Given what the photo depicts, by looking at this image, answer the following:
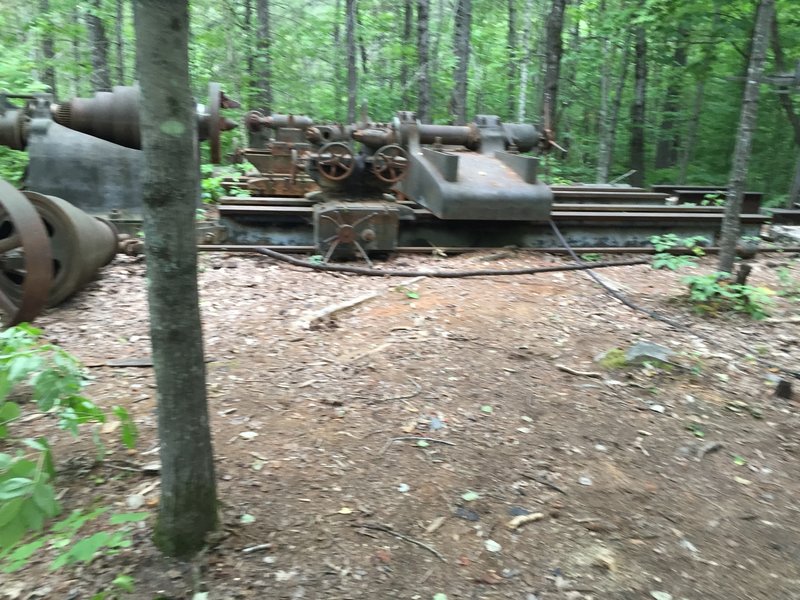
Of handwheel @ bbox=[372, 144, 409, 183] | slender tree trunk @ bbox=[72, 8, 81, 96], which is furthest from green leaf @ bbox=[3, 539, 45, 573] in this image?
slender tree trunk @ bbox=[72, 8, 81, 96]

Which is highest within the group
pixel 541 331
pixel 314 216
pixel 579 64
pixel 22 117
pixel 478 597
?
pixel 579 64

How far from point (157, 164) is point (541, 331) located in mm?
3590

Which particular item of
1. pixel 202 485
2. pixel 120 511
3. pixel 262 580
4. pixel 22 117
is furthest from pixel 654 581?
pixel 22 117

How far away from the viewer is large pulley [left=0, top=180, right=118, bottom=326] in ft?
12.9

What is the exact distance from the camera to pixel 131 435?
2.60 metres

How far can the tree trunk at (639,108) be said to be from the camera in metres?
16.1

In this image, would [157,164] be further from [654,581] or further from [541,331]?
[541,331]

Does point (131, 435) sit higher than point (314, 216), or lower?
lower

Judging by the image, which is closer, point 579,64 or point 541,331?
Result: point 541,331

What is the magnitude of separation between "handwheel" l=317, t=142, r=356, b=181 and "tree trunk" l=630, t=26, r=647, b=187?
40.4 ft

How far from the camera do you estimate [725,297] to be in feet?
17.7

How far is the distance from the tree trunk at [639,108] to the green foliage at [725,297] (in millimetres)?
12868

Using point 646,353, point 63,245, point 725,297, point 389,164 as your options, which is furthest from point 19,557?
point 389,164

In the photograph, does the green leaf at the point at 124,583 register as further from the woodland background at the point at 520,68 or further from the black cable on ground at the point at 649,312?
the woodland background at the point at 520,68
